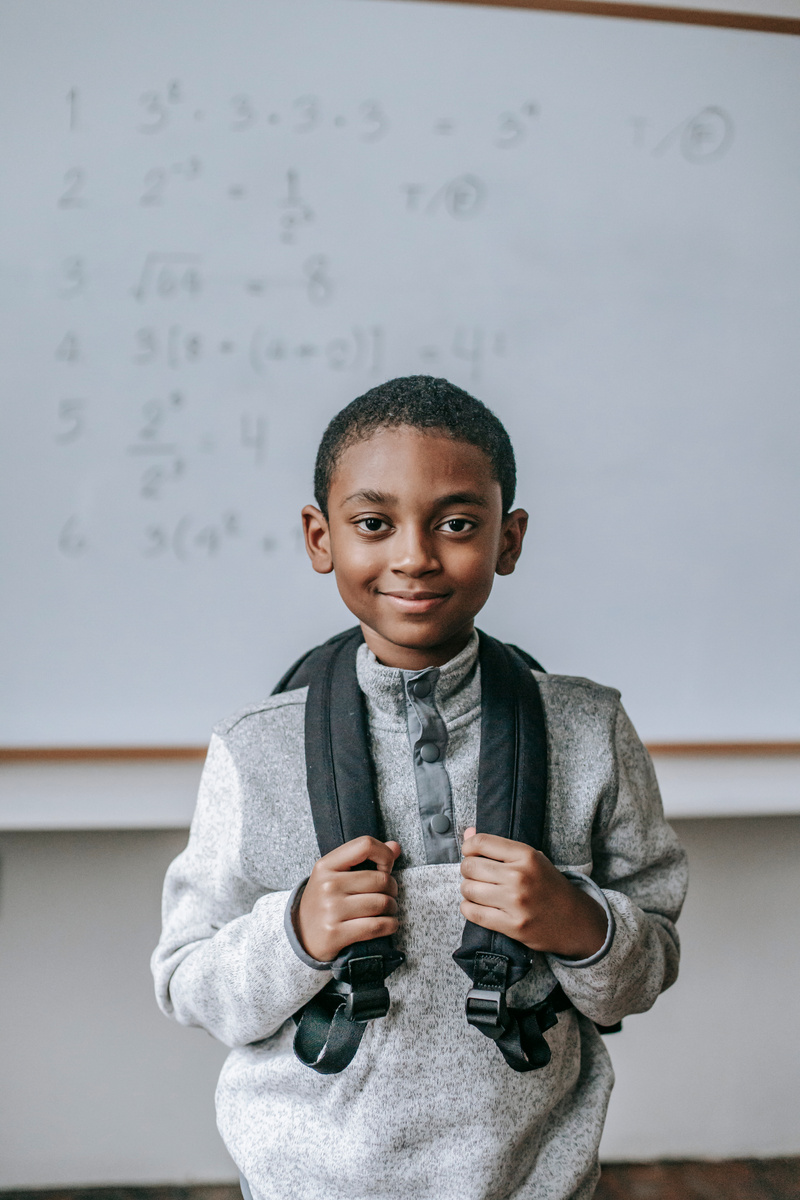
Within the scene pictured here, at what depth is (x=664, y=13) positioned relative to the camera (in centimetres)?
104

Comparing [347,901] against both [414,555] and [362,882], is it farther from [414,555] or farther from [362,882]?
[414,555]

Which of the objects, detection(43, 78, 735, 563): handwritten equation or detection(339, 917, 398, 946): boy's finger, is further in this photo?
detection(43, 78, 735, 563): handwritten equation

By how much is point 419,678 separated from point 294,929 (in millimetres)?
184

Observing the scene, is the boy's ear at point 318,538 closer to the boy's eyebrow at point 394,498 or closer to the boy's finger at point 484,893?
the boy's eyebrow at point 394,498

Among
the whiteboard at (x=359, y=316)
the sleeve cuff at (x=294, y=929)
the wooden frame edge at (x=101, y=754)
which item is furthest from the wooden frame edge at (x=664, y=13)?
the sleeve cuff at (x=294, y=929)

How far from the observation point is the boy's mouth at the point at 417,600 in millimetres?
549

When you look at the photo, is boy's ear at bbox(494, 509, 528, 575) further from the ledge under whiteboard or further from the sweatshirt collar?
the ledge under whiteboard

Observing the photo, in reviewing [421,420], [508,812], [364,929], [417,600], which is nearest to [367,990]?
[364,929]

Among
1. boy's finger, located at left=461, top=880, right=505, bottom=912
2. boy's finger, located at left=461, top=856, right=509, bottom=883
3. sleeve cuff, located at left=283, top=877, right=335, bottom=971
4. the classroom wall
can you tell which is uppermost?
boy's finger, located at left=461, top=856, right=509, bottom=883

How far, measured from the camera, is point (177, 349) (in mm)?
1000

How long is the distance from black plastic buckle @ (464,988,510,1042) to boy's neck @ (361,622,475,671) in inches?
8.5

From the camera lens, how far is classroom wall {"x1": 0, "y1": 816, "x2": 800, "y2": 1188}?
113cm

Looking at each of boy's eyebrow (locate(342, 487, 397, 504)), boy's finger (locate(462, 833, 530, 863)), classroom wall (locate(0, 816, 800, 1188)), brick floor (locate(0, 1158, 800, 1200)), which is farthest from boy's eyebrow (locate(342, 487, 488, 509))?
brick floor (locate(0, 1158, 800, 1200))

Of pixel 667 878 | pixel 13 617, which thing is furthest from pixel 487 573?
pixel 13 617
